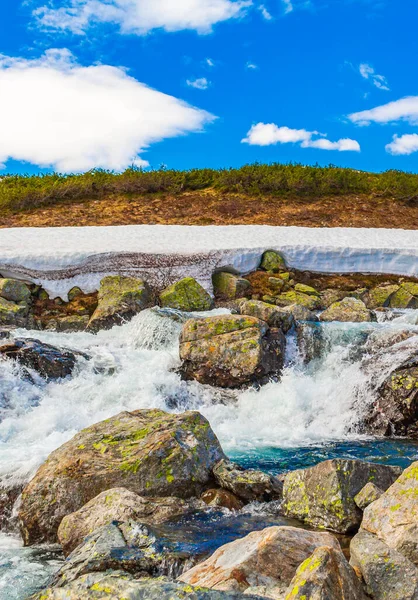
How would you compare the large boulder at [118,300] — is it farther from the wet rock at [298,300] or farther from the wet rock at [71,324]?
the wet rock at [298,300]

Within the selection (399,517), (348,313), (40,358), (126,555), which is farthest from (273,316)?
(126,555)

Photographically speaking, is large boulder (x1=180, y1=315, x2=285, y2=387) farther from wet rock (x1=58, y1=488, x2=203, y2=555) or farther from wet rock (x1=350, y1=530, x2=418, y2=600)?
wet rock (x1=350, y1=530, x2=418, y2=600)

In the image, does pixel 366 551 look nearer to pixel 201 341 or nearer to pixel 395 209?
pixel 201 341

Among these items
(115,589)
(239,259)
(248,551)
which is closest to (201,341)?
(239,259)

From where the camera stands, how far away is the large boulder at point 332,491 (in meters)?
5.46

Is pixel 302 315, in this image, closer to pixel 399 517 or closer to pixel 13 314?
pixel 13 314

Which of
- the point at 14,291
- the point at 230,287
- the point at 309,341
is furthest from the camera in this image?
the point at 230,287

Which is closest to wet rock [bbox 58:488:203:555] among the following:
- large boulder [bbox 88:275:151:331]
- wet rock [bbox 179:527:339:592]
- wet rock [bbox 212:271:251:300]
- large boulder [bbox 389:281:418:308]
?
wet rock [bbox 179:527:339:592]

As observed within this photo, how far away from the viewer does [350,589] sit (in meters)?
3.38

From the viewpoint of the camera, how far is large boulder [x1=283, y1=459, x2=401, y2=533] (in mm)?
5457

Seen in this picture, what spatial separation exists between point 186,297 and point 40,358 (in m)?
5.78

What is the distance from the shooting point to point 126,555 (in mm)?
4297

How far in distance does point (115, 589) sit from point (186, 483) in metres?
3.37

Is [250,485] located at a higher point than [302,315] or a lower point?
lower
